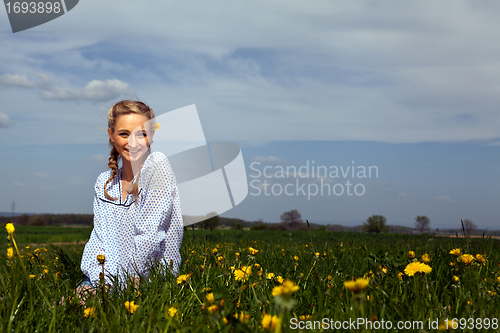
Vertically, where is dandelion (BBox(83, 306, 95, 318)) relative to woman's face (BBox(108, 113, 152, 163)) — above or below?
below

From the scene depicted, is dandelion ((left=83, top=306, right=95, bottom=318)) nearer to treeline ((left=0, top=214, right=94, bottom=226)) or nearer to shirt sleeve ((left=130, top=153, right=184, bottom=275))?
shirt sleeve ((left=130, top=153, right=184, bottom=275))

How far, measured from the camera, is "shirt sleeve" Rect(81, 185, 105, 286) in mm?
3619

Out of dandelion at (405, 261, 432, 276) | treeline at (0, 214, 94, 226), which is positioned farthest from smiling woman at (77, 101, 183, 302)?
treeline at (0, 214, 94, 226)

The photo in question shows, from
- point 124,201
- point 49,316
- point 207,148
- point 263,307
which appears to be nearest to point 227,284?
point 263,307

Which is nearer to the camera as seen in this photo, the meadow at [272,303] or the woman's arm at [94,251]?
the meadow at [272,303]

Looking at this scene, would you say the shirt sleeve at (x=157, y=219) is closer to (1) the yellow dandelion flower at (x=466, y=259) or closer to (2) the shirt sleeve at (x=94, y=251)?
(2) the shirt sleeve at (x=94, y=251)

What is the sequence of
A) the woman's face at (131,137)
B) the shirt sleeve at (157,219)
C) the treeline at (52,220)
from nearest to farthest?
the shirt sleeve at (157,219) → the woman's face at (131,137) → the treeline at (52,220)

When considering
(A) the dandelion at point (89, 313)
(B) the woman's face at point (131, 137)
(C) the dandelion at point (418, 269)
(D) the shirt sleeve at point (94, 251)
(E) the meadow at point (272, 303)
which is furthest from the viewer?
(B) the woman's face at point (131, 137)

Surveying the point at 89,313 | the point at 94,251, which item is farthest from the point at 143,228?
the point at 89,313

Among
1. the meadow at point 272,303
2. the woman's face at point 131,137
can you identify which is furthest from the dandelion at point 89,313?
the woman's face at point 131,137

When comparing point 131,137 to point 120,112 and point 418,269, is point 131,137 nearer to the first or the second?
point 120,112

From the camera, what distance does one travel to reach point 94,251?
12.6ft

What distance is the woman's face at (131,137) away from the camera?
3.96m

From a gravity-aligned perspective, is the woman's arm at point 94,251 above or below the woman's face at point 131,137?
below
